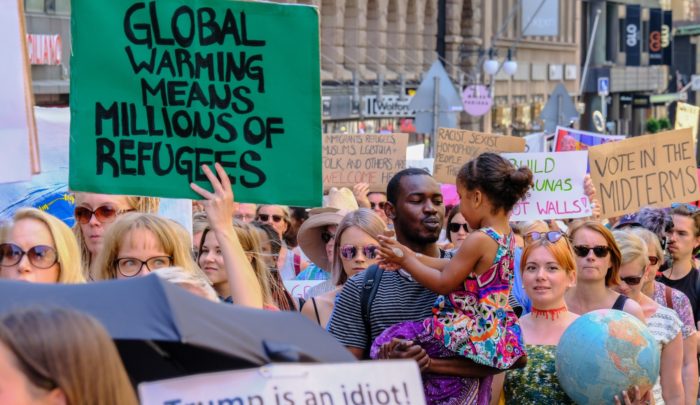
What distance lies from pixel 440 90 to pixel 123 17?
13.1 meters

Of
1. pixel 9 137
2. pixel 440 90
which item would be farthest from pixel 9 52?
pixel 440 90

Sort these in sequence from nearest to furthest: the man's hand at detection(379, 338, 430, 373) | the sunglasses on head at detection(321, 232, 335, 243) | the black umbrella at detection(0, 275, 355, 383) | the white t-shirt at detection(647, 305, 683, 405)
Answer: the black umbrella at detection(0, 275, 355, 383) < the man's hand at detection(379, 338, 430, 373) < the white t-shirt at detection(647, 305, 683, 405) < the sunglasses on head at detection(321, 232, 335, 243)

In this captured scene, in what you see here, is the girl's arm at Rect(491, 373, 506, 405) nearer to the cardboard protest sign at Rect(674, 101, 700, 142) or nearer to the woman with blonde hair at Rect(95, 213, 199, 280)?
the woman with blonde hair at Rect(95, 213, 199, 280)

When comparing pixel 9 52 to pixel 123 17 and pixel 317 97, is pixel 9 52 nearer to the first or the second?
pixel 123 17

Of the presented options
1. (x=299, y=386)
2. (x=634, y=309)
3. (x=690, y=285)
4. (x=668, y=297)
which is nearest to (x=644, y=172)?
(x=690, y=285)

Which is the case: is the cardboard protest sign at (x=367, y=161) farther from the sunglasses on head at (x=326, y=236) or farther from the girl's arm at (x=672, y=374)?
the girl's arm at (x=672, y=374)

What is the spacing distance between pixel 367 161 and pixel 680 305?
569 cm

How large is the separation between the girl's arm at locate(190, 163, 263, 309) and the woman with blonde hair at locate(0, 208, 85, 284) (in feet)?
1.56

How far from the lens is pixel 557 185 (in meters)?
10.7

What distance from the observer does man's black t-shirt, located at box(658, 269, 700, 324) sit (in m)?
8.88

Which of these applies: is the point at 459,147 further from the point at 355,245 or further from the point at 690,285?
the point at 355,245

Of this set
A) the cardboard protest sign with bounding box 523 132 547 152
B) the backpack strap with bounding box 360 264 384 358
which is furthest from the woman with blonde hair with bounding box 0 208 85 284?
the cardboard protest sign with bounding box 523 132 547 152

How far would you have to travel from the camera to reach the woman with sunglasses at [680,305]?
6.91m

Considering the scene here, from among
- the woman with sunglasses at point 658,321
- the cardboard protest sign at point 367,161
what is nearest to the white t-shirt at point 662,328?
the woman with sunglasses at point 658,321
